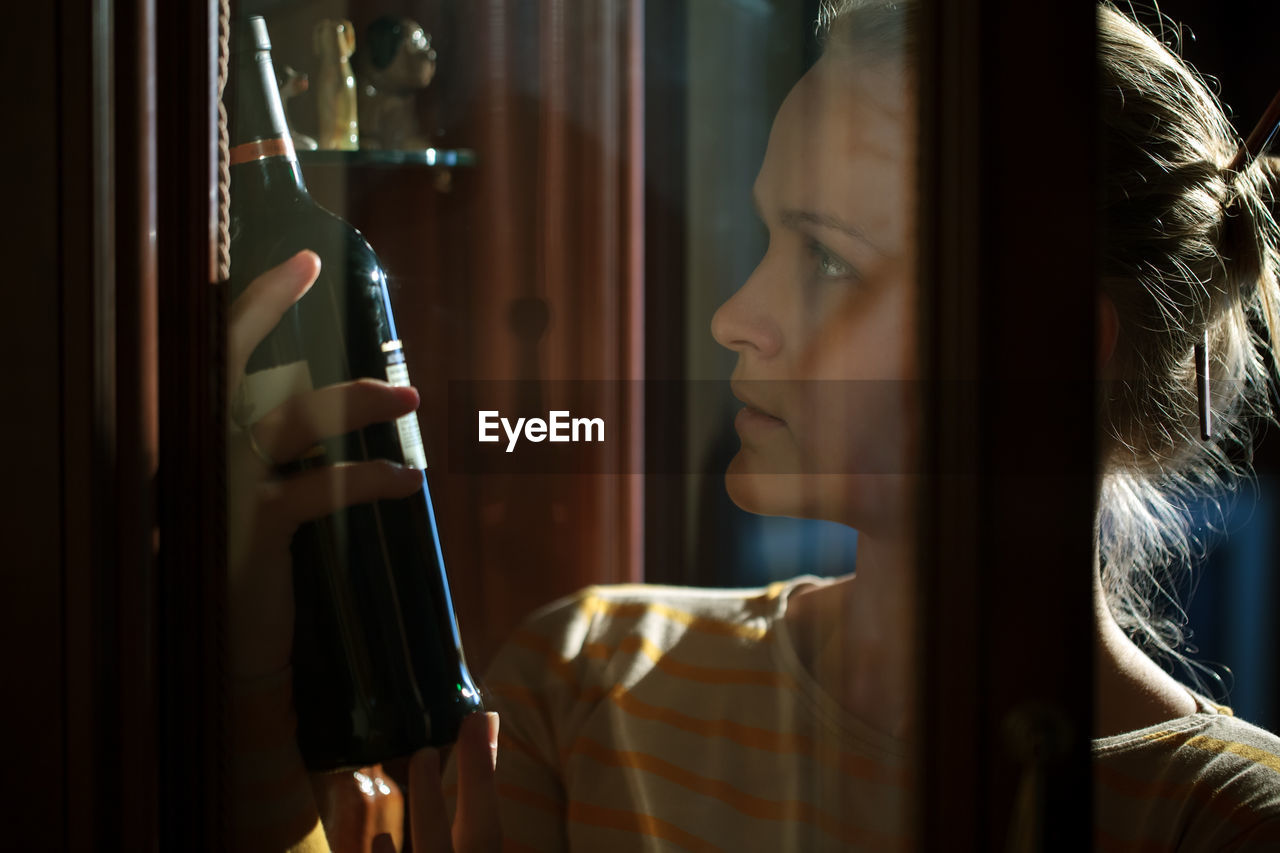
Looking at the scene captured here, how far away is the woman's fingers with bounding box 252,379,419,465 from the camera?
19.6 inches

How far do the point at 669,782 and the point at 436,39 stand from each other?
1.59ft

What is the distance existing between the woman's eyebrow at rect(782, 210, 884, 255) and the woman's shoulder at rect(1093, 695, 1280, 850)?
33 centimetres

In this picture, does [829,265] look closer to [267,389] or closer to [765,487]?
[765,487]

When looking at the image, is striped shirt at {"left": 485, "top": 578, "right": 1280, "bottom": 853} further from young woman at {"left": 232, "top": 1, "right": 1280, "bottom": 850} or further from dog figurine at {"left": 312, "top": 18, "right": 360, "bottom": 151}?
dog figurine at {"left": 312, "top": 18, "right": 360, "bottom": 151}

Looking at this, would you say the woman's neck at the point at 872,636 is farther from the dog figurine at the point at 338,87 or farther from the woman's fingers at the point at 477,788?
the dog figurine at the point at 338,87

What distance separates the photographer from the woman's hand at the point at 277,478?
49 cm

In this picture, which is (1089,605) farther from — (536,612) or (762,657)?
(536,612)

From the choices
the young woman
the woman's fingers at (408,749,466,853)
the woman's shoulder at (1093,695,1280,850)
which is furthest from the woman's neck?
the woman's fingers at (408,749,466,853)

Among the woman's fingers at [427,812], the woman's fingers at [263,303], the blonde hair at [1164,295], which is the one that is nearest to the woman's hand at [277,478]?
the woman's fingers at [263,303]

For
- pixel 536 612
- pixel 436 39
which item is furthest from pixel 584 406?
pixel 436 39

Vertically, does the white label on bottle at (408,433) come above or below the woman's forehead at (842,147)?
below

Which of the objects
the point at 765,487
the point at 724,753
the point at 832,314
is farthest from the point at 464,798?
the point at 832,314

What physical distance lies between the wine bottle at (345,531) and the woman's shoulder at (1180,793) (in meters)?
0.38

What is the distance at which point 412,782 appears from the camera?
505 mm
